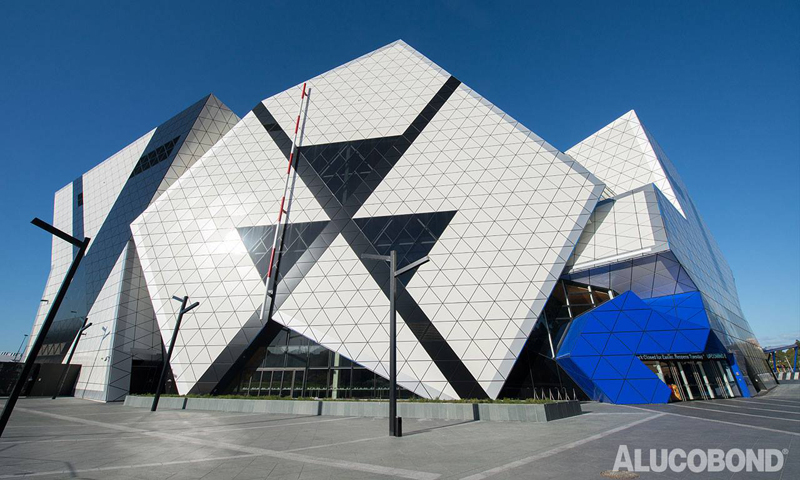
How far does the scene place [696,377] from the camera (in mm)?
21812

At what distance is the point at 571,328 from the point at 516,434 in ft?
45.2

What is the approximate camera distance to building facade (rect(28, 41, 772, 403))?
1998 centimetres

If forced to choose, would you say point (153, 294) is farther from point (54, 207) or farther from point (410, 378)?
point (54, 207)

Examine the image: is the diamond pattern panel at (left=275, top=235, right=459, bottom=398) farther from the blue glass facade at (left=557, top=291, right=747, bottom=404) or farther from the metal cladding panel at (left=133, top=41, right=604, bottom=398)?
the blue glass facade at (left=557, top=291, right=747, bottom=404)

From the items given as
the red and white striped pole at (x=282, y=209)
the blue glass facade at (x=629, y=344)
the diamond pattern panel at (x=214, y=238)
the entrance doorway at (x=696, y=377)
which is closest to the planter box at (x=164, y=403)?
the diamond pattern panel at (x=214, y=238)

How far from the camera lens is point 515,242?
859 inches

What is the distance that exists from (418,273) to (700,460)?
16012 millimetres

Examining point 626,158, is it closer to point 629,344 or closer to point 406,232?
point 629,344

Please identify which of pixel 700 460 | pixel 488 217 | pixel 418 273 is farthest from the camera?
pixel 488 217

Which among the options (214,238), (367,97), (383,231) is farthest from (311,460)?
(367,97)

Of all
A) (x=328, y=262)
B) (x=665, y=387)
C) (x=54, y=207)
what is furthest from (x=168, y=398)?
(x=54, y=207)

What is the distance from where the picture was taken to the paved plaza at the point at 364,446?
20.2ft

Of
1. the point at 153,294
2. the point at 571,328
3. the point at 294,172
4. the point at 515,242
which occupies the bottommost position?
the point at 571,328

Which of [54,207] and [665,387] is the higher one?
[54,207]
